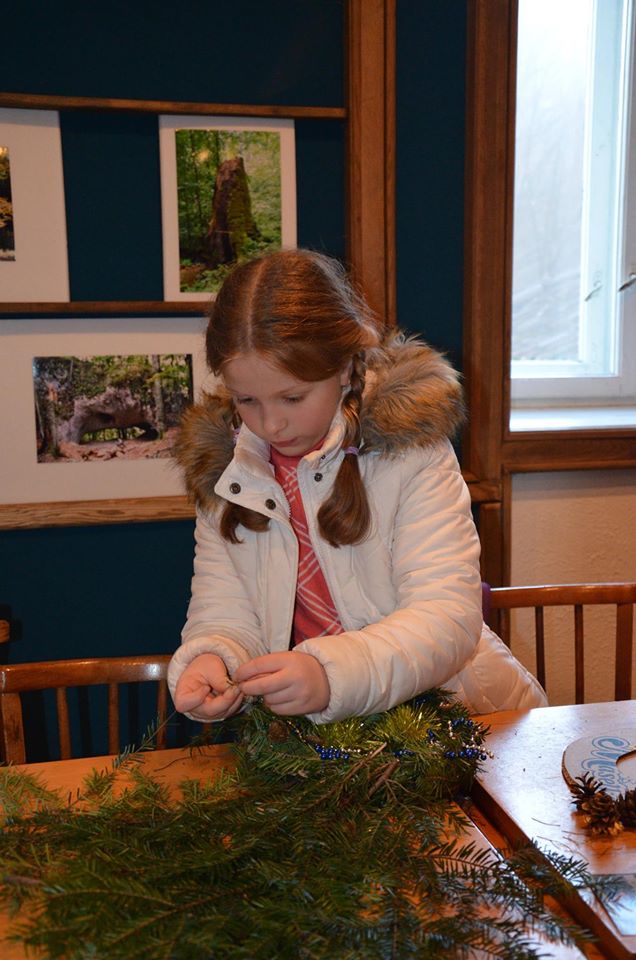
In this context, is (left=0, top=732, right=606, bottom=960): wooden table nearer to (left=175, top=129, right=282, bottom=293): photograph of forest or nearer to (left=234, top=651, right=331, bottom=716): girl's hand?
(left=234, top=651, right=331, bottom=716): girl's hand

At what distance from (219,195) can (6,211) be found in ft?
1.63

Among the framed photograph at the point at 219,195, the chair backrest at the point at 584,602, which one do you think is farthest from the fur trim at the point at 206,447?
the framed photograph at the point at 219,195

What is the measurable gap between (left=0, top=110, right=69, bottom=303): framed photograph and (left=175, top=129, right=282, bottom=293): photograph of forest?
0.92 ft

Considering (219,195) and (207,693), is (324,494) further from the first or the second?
(219,195)

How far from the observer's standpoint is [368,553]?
4.49 ft

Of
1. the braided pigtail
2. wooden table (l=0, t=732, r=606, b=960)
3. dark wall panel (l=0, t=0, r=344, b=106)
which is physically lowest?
wooden table (l=0, t=732, r=606, b=960)

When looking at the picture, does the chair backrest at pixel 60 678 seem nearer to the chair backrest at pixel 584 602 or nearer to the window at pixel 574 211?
the chair backrest at pixel 584 602

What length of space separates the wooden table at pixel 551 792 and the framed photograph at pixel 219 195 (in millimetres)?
1362

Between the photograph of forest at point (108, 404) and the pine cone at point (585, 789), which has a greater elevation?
the photograph of forest at point (108, 404)

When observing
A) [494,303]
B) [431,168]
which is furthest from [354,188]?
[494,303]

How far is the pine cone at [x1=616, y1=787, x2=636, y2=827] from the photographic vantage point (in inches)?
35.1

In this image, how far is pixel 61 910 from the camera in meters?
0.71

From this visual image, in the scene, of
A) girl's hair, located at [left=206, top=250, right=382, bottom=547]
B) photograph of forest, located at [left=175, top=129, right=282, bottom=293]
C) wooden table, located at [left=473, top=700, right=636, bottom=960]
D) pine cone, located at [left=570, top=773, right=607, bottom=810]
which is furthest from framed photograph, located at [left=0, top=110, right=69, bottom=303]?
pine cone, located at [left=570, top=773, right=607, bottom=810]

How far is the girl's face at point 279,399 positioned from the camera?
1.24 m
